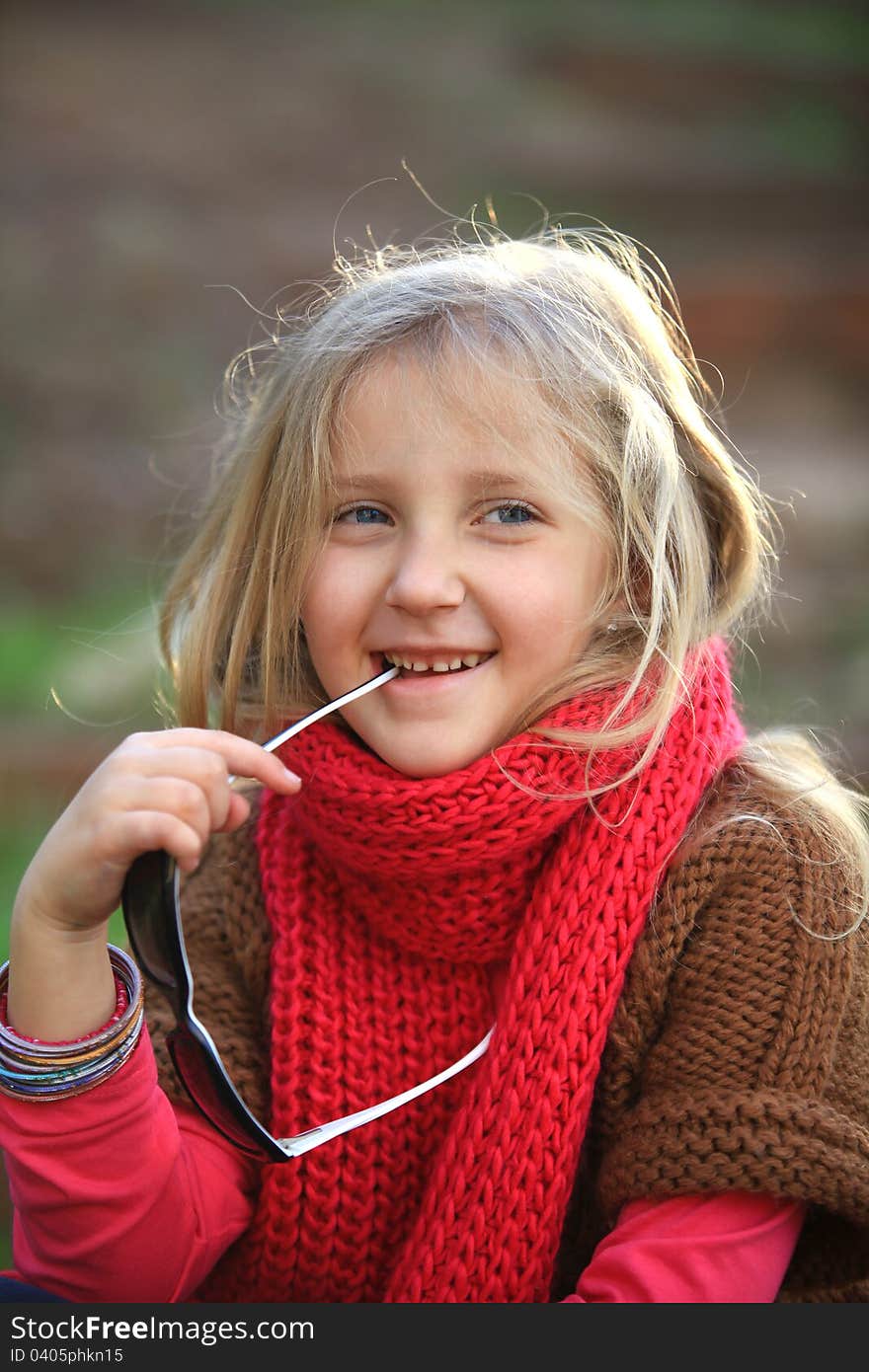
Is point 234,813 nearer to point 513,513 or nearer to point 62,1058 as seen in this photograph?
point 62,1058

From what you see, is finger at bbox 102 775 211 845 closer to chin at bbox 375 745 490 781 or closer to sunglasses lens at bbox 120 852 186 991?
sunglasses lens at bbox 120 852 186 991

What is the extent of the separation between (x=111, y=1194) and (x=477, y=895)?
431 mm

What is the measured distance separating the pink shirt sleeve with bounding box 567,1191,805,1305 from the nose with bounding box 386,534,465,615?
0.58 m

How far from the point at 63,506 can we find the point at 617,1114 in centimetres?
346

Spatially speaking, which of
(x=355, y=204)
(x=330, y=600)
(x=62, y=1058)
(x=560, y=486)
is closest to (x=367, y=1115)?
(x=62, y=1058)

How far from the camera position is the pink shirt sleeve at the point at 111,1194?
118 centimetres

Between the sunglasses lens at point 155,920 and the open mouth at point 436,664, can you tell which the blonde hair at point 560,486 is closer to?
the open mouth at point 436,664

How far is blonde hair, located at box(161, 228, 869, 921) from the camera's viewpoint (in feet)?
4.40

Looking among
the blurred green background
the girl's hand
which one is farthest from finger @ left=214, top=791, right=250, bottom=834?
the blurred green background

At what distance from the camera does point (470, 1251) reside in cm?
121

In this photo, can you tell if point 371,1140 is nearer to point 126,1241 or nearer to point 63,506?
point 126,1241

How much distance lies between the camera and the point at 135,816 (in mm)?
1083

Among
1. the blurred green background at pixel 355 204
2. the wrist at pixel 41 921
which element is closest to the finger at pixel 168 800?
the wrist at pixel 41 921

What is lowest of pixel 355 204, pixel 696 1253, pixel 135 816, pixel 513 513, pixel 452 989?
pixel 696 1253
